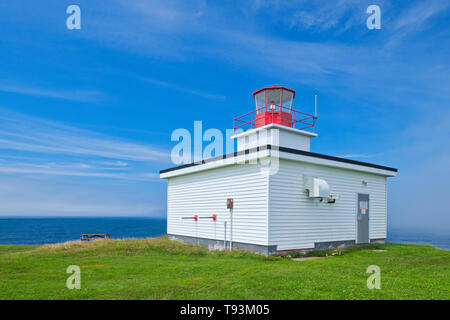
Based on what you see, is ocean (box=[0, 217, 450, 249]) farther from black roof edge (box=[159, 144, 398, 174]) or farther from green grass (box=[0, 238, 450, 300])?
green grass (box=[0, 238, 450, 300])

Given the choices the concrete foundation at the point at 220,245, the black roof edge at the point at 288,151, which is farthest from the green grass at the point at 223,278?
the black roof edge at the point at 288,151

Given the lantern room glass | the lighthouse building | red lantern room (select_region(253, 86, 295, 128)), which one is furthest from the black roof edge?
the lantern room glass

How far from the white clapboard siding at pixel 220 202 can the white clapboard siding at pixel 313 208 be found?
586 millimetres

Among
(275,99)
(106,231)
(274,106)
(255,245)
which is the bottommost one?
(106,231)

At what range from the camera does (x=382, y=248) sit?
15070 millimetres

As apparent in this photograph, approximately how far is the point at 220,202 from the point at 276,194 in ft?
10.8

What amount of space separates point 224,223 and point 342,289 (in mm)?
7958

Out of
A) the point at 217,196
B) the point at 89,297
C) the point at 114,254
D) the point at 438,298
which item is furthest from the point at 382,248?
the point at 89,297

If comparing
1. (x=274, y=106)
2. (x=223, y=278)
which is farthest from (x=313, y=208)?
(x=223, y=278)

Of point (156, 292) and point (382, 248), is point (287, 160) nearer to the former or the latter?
point (382, 248)

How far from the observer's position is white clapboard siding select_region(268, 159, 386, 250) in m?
12.4

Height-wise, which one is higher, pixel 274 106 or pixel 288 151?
pixel 274 106

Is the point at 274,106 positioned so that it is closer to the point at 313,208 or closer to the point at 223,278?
the point at 313,208

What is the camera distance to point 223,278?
8078 millimetres
